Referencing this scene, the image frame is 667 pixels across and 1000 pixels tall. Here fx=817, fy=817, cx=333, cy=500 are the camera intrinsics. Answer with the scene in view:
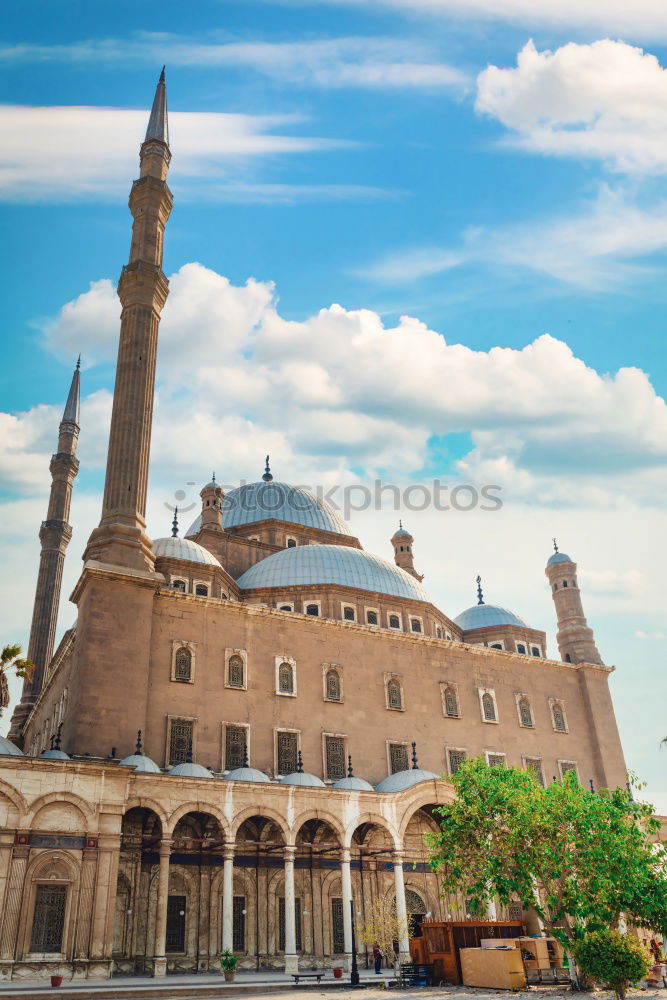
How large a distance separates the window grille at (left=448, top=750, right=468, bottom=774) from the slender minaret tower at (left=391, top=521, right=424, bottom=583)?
13.5m

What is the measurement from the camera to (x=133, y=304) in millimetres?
30594

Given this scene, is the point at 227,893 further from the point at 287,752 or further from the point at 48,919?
the point at 287,752

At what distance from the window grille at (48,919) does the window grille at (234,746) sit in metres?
7.05

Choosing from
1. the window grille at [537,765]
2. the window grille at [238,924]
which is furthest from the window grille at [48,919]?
the window grille at [537,765]

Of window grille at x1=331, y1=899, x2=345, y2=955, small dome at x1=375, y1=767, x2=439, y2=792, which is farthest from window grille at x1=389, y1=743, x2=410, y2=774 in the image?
window grille at x1=331, y1=899, x2=345, y2=955

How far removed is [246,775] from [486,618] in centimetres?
2032

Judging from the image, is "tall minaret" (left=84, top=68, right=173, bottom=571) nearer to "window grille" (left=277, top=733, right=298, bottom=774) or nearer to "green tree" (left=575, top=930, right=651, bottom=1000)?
"window grille" (left=277, top=733, right=298, bottom=774)

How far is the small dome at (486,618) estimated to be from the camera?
40.6 meters

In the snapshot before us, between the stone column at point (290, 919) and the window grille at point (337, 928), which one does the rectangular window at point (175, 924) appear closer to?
the stone column at point (290, 919)

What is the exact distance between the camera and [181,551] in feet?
103

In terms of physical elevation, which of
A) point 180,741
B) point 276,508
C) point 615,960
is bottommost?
point 615,960

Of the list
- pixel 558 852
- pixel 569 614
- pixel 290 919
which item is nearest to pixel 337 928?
pixel 290 919

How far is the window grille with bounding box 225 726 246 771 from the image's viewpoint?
25.2 m

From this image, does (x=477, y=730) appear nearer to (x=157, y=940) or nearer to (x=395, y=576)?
(x=395, y=576)
